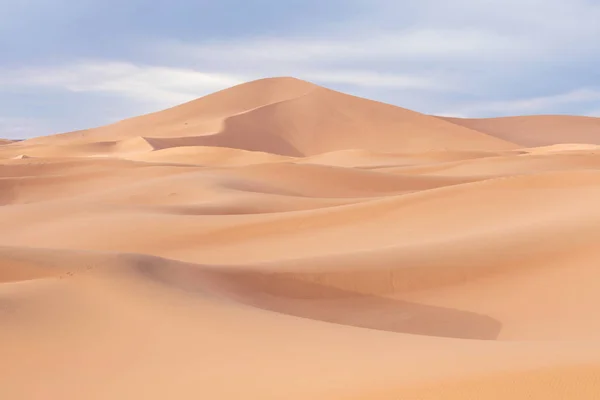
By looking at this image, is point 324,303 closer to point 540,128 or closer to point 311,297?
point 311,297

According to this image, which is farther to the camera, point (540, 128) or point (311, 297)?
point (540, 128)

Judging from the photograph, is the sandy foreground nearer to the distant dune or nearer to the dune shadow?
the dune shadow

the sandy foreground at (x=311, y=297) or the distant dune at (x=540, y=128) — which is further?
the distant dune at (x=540, y=128)

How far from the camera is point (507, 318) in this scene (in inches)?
195

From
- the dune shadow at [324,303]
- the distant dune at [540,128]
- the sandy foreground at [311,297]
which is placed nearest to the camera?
the sandy foreground at [311,297]

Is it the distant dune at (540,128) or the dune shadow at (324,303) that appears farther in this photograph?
Answer: the distant dune at (540,128)

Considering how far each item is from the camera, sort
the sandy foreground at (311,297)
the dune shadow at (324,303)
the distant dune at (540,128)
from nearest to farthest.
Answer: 1. the sandy foreground at (311,297)
2. the dune shadow at (324,303)
3. the distant dune at (540,128)

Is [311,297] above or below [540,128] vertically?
below

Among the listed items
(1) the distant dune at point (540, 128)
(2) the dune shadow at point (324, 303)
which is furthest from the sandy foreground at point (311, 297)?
(1) the distant dune at point (540, 128)

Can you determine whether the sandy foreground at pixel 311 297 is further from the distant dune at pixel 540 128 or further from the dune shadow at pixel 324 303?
the distant dune at pixel 540 128

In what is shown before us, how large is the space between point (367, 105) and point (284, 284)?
45.4 meters

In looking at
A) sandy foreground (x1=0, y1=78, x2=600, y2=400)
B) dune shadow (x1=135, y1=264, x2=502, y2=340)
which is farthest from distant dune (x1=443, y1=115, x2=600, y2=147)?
dune shadow (x1=135, y1=264, x2=502, y2=340)

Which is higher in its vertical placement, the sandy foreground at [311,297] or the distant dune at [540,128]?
the distant dune at [540,128]

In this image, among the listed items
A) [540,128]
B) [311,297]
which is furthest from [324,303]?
[540,128]
